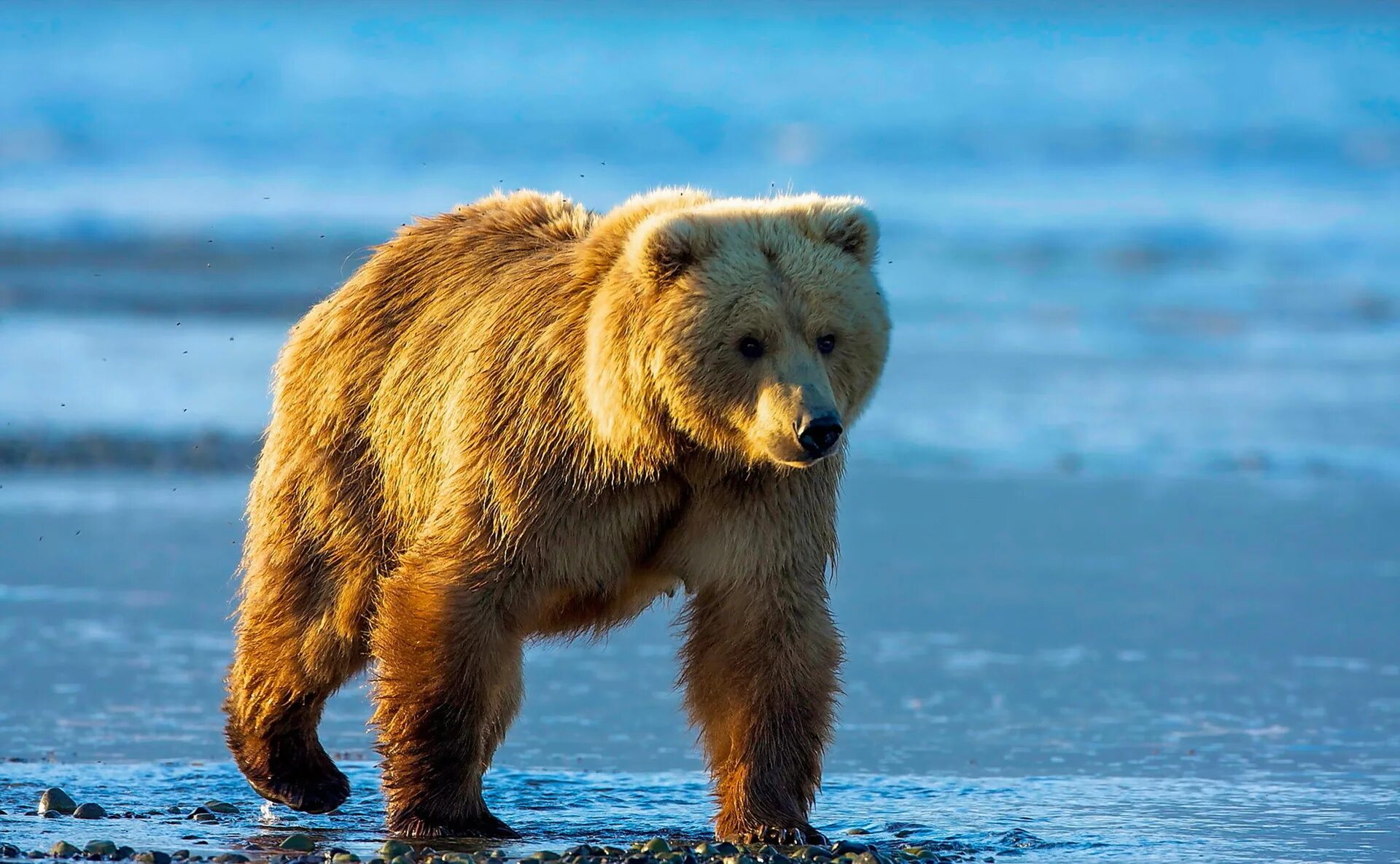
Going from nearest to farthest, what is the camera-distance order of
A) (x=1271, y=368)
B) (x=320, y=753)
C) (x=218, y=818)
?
(x=218, y=818)
(x=320, y=753)
(x=1271, y=368)

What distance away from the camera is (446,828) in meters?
5.22

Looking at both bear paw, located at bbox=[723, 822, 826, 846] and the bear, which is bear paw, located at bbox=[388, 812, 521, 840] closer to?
the bear

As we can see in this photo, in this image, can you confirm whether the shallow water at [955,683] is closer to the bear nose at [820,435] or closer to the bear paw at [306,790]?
the bear paw at [306,790]

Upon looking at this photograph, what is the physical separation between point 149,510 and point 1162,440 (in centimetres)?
614

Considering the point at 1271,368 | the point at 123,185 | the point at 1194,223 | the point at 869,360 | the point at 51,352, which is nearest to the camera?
the point at 869,360

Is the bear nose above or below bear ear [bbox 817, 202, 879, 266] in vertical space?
below

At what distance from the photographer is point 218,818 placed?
5.52 m

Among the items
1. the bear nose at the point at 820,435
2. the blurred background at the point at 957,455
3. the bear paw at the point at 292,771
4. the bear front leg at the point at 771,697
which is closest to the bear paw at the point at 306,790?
the bear paw at the point at 292,771

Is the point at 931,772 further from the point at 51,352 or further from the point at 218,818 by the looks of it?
the point at 51,352

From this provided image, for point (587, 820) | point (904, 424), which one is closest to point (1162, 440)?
point (904, 424)

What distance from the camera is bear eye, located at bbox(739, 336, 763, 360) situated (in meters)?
4.73

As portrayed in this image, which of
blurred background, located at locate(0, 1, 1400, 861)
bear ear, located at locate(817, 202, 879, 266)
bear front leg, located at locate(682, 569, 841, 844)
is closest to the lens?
bear ear, located at locate(817, 202, 879, 266)

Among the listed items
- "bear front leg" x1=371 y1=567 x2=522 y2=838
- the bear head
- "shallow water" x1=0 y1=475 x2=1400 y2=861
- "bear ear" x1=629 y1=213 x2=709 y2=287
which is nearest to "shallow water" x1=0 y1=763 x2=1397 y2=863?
"shallow water" x1=0 y1=475 x2=1400 y2=861

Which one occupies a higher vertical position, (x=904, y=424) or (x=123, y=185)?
(x=123, y=185)
